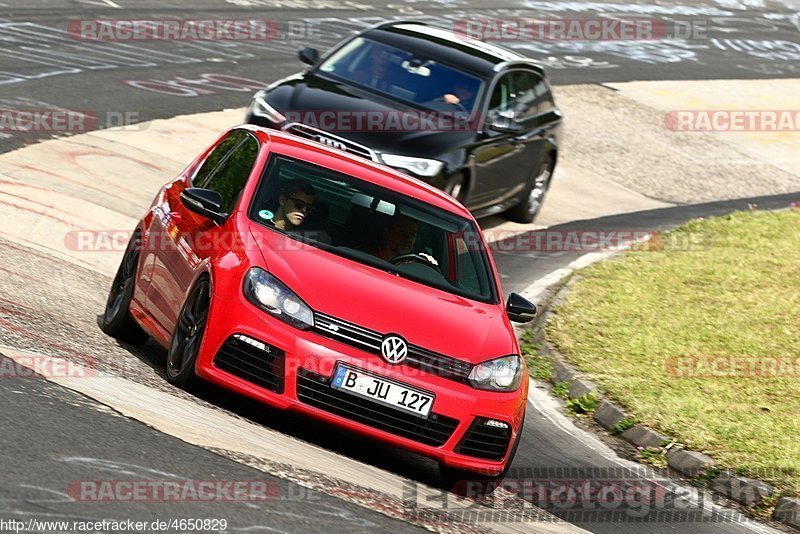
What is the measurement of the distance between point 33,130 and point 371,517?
10354 millimetres

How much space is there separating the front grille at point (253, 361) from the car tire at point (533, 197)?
9.98 meters

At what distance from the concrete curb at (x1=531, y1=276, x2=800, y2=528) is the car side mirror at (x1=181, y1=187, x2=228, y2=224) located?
145 inches

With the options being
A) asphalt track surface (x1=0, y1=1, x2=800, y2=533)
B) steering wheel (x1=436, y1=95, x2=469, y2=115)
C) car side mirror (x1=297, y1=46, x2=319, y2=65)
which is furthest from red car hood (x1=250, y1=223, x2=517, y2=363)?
car side mirror (x1=297, y1=46, x2=319, y2=65)

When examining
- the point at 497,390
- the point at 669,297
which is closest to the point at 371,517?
the point at 497,390

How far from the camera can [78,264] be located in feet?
36.5

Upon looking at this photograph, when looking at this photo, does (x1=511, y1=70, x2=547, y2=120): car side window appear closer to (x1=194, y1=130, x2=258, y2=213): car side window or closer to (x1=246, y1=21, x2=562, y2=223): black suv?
(x1=246, y1=21, x2=562, y2=223): black suv

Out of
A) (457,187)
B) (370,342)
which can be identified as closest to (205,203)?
(370,342)

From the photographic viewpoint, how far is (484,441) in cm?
759

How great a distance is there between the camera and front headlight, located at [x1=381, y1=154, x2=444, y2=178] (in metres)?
13.4

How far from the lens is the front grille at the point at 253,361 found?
23.8 ft

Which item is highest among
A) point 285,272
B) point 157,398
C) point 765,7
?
point 285,272

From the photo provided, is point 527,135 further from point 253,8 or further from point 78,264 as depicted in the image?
point 253,8

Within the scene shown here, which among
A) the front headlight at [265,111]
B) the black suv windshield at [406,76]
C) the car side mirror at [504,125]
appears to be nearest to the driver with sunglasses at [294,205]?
the front headlight at [265,111]

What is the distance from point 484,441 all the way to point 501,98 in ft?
28.2
